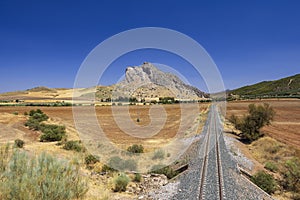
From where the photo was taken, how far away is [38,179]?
5.62m

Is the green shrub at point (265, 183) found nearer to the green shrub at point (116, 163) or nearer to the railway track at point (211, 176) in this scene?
the railway track at point (211, 176)

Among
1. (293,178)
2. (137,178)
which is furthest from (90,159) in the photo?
(293,178)

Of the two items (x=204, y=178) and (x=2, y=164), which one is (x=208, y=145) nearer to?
(x=204, y=178)

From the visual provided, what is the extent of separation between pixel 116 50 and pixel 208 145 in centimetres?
1068

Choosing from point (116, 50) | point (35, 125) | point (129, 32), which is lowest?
point (35, 125)

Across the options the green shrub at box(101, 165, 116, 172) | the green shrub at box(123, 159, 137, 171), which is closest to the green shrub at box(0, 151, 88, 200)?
the green shrub at box(101, 165, 116, 172)

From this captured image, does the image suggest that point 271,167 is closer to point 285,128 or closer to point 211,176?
point 211,176

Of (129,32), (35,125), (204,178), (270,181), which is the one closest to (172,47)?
(129,32)

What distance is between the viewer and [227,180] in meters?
10.2

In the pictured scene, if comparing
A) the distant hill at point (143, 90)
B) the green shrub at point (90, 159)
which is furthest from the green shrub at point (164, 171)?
the distant hill at point (143, 90)

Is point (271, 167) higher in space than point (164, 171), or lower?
lower

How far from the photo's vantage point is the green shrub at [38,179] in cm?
528

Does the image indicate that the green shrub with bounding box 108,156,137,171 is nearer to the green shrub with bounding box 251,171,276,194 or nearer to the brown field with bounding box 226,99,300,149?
the green shrub with bounding box 251,171,276,194

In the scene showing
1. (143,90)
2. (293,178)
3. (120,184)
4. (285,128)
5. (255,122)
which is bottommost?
(293,178)
